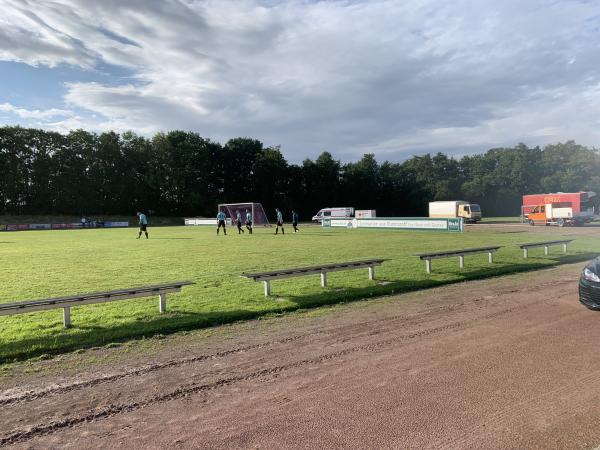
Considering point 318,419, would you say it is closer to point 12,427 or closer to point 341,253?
point 12,427

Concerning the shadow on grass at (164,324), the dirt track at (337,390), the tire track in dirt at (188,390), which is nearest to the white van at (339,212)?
the shadow on grass at (164,324)

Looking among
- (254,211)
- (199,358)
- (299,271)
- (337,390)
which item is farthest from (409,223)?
(337,390)

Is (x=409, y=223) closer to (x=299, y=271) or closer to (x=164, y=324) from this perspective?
(x=299, y=271)

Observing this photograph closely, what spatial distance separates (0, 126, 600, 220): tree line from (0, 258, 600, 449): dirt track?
223ft

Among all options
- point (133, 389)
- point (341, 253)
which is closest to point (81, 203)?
point (341, 253)

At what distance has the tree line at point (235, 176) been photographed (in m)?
66.8

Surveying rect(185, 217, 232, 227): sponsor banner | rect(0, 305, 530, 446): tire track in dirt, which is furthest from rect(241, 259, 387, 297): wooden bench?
rect(185, 217, 232, 227): sponsor banner

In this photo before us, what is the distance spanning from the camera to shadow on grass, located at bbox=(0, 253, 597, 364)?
5875 millimetres

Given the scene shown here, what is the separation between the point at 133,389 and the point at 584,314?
680cm

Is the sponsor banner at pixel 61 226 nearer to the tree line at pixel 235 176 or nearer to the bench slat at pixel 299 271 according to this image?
the tree line at pixel 235 176

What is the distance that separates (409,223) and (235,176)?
166 feet

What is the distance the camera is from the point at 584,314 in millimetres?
6898

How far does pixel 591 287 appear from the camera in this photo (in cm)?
665

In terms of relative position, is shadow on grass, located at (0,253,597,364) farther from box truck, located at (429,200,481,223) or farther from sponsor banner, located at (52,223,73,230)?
sponsor banner, located at (52,223,73,230)
